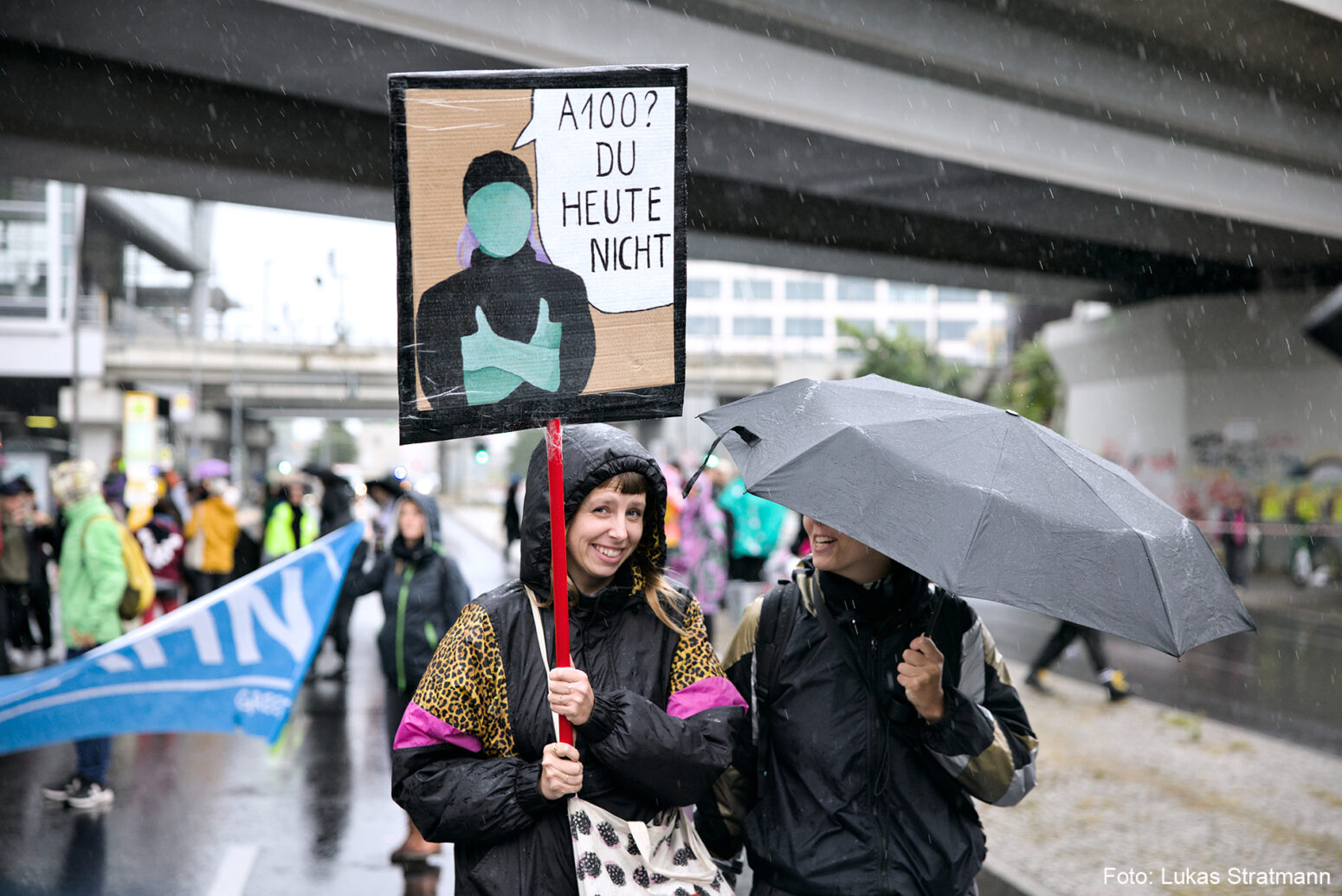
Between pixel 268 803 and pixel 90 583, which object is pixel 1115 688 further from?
pixel 90 583

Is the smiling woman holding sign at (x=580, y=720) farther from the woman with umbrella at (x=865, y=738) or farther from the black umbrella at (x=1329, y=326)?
the black umbrella at (x=1329, y=326)

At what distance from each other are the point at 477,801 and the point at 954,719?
109 cm

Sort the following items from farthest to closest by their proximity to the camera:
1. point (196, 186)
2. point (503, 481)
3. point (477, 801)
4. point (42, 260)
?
point (503, 481), point (42, 260), point (196, 186), point (477, 801)

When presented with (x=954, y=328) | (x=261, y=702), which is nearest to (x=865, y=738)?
(x=261, y=702)

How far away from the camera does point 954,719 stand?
8.43ft

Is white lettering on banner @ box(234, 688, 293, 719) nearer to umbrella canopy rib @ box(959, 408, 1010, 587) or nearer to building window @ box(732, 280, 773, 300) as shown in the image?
umbrella canopy rib @ box(959, 408, 1010, 587)

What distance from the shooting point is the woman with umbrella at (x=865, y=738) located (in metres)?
2.57

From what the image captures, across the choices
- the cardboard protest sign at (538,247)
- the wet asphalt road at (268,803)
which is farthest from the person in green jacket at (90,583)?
the cardboard protest sign at (538,247)

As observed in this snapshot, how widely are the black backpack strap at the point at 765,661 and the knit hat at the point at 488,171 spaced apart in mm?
1234

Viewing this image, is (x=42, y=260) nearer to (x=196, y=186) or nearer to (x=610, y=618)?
(x=196, y=186)

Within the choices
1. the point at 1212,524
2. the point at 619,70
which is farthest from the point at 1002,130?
the point at 1212,524

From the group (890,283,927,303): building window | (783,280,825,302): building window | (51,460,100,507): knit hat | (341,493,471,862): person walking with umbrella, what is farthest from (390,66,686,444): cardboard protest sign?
(783,280,825,302): building window

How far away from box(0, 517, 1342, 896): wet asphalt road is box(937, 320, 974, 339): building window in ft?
392

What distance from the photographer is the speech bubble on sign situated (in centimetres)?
239
